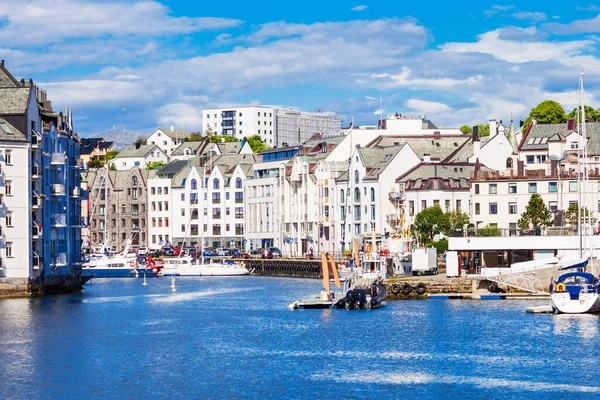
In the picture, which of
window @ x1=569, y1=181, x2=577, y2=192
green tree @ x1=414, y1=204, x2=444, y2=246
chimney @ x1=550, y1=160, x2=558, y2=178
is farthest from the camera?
green tree @ x1=414, y1=204, x2=444, y2=246

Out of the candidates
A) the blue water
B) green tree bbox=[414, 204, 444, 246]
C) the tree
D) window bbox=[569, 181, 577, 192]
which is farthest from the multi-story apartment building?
window bbox=[569, 181, 577, 192]

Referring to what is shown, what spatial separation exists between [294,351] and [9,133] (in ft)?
142

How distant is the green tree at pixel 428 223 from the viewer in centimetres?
A: 14850

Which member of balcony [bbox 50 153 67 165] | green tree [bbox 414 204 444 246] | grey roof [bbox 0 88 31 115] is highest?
grey roof [bbox 0 88 31 115]

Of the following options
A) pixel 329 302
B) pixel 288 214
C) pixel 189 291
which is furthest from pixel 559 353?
pixel 288 214

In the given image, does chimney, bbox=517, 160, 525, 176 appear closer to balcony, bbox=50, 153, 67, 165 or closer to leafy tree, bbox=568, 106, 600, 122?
leafy tree, bbox=568, 106, 600, 122

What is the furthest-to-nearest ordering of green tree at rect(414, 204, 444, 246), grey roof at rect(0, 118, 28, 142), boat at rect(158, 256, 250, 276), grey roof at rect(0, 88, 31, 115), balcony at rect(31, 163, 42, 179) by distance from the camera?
1. boat at rect(158, 256, 250, 276)
2. green tree at rect(414, 204, 444, 246)
3. balcony at rect(31, 163, 42, 179)
4. grey roof at rect(0, 88, 31, 115)
5. grey roof at rect(0, 118, 28, 142)

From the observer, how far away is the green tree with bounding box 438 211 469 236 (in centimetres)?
14550

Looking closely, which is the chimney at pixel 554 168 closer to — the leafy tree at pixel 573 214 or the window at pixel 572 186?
the window at pixel 572 186

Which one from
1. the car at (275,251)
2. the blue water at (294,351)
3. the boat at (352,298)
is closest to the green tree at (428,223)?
the car at (275,251)

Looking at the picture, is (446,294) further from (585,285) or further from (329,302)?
(585,285)

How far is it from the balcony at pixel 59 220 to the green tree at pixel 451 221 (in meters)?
48.2

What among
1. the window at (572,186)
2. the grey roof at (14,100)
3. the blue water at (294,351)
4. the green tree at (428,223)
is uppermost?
the grey roof at (14,100)

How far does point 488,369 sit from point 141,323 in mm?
34969
